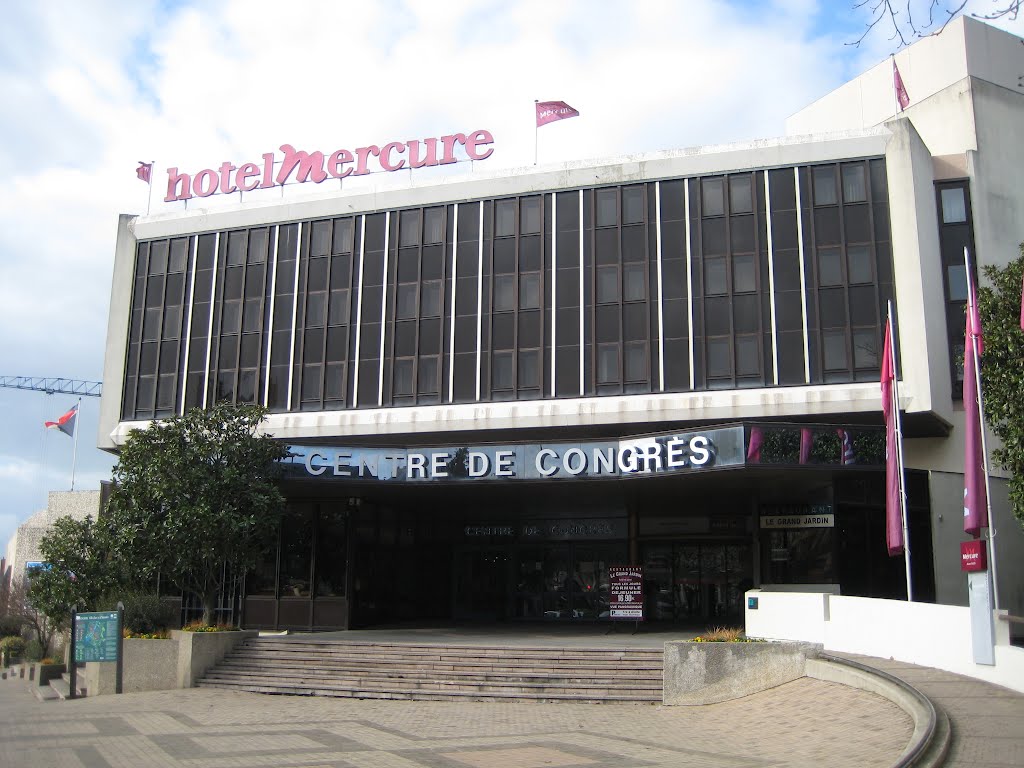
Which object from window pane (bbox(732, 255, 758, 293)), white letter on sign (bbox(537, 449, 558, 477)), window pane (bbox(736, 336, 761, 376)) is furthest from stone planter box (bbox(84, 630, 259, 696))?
window pane (bbox(732, 255, 758, 293))

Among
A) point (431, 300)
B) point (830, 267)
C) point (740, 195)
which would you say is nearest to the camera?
point (830, 267)

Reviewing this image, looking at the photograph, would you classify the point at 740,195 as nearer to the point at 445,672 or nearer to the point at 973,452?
the point at 973,452

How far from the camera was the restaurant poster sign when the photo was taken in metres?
25.7

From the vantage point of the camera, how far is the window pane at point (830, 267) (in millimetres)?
28203

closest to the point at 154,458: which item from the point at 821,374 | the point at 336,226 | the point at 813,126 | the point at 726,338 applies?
the point at 336,226

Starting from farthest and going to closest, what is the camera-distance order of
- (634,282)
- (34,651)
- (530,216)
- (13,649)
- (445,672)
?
(13,649) < (34,651) < (530,216) < (634,282) < (445,672)

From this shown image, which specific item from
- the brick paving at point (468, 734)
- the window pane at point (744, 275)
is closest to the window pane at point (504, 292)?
the window pane at point (744, 275)

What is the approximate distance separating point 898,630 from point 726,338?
1308 centimetres

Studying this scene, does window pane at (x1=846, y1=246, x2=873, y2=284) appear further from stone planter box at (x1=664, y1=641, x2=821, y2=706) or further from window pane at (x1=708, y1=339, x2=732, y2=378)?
stone planter box at (x1=664, y1=641, x2=821, y2=706)

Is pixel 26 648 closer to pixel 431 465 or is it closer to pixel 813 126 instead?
pixel 431 465

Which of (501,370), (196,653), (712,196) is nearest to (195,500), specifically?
(196,653)

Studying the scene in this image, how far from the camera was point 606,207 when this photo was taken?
30578 mm

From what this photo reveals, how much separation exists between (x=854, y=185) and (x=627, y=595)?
14080 mm

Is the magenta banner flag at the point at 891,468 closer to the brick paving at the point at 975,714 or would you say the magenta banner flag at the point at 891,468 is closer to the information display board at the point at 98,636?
the brick paving at the point at 975,714
